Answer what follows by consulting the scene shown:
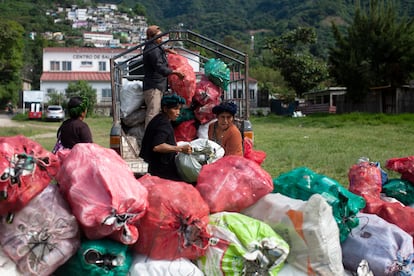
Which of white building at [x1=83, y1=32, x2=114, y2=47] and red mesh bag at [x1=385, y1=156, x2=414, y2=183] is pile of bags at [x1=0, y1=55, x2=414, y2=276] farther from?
white building at [x1=83, y1=32, x2=114, y2=47]

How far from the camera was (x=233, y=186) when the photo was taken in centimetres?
335

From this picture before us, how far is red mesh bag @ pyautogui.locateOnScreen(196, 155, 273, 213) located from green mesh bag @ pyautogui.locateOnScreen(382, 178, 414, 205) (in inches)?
72.0

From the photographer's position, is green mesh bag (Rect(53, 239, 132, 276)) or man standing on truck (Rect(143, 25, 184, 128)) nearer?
green mesh bag (Rect(53, 239, 132, 276))

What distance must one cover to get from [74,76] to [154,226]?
4451 cm

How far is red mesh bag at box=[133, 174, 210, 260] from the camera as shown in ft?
9.27

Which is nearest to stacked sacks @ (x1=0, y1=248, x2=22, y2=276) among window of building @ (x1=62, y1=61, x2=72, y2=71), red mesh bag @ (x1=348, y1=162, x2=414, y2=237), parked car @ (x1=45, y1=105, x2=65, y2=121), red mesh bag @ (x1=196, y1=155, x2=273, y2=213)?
red mesh bag @ (x1=196, y1=155, x2=273, y2=213)

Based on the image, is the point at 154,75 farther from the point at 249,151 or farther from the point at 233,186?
the point at 233,186

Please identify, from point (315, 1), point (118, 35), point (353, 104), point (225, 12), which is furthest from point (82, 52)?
point (225, 12)

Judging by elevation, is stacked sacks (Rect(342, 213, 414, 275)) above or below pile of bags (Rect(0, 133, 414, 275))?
below

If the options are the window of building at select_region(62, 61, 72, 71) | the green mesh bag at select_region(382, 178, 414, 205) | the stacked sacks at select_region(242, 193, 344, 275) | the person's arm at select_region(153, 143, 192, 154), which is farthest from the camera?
the window of building at select_region(62, 61, 72, 71)

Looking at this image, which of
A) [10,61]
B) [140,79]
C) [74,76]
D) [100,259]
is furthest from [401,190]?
[10,61]

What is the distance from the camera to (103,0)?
636 feet

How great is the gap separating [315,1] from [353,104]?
9418cm

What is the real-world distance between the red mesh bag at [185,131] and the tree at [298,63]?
101 feet
